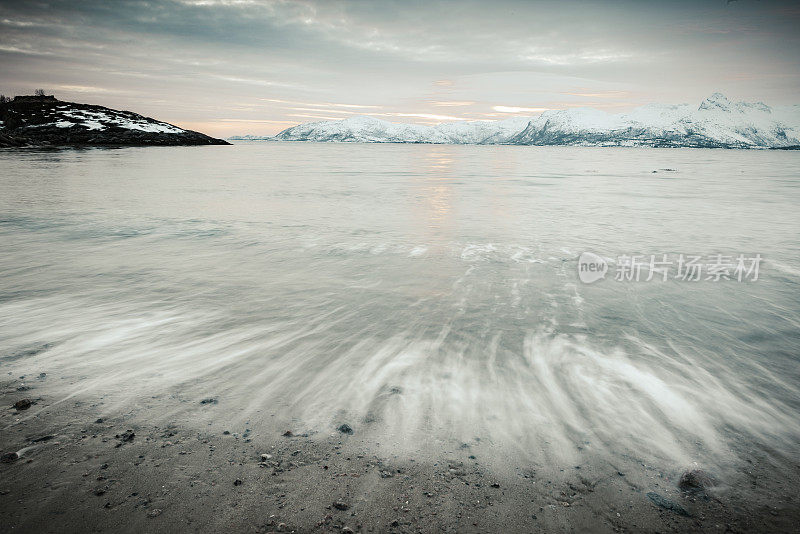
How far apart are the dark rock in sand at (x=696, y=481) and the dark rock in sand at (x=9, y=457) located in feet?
16.5

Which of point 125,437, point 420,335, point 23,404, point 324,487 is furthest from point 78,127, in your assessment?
point 324,487

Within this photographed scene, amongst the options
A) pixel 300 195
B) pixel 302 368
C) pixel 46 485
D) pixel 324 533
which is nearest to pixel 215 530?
pixel 324 533

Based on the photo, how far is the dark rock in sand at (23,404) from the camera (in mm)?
3686

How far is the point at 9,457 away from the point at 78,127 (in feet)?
443

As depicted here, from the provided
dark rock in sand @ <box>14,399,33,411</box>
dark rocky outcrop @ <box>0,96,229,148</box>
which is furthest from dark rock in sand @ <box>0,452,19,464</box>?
dark rocky outcrop @ <box>0,96,229,148</box>

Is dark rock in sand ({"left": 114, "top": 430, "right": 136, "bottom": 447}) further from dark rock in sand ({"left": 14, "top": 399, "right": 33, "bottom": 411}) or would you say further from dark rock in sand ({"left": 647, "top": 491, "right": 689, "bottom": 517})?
dark rock in sand ({"left": 647, "top": 491, "right": 689, "bottom": 517})

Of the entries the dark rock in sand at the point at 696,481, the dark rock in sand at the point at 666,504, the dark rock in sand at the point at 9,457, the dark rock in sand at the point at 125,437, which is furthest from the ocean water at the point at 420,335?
the dark rock in sand at the point at 9,457

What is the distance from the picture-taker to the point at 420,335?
557cm

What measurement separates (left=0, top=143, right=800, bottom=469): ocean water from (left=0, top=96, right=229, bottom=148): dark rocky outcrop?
3811 inches

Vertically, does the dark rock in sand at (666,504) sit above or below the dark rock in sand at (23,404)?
above

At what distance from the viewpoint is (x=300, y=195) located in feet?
71.5

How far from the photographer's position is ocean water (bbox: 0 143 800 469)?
3.72 metres

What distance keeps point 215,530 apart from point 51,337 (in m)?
4.58

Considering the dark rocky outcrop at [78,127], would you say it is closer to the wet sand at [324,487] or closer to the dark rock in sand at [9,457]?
the dark rock in sand at [9,457]
